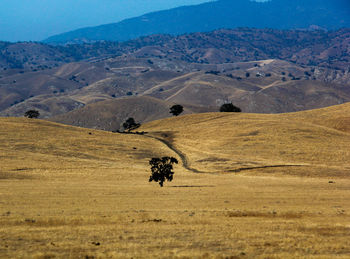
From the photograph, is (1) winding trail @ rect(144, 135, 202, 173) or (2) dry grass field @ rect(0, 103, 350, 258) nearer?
→ (2) dry grass field @ rect(0, 103, 350, 258)

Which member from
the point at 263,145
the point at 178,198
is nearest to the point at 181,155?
the point at 263,145

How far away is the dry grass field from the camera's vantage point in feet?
69.8

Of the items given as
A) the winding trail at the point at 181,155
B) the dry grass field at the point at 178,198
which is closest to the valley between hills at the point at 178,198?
the dry grass field at the point at 178,198

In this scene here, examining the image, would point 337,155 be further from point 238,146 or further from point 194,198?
point 194,198

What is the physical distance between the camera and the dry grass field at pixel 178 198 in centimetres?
2127

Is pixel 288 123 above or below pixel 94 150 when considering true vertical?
above

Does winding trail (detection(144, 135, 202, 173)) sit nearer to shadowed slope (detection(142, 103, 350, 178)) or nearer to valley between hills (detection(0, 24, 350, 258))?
valley between hills (detection(0, 24, 350, 258))

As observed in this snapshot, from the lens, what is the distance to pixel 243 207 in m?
33.8

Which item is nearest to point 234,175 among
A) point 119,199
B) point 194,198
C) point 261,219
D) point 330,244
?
point 194,198

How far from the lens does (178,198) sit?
131ft

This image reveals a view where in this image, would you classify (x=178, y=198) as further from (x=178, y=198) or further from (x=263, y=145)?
(x=263, y=145)

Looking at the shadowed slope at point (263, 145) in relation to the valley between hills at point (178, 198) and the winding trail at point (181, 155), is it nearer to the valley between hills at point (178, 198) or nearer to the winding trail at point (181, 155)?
the valley between hills at point (178, 198)

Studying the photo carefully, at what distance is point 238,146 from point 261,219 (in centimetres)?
6432

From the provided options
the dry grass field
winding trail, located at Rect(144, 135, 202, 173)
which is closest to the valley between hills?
the dry grass field
